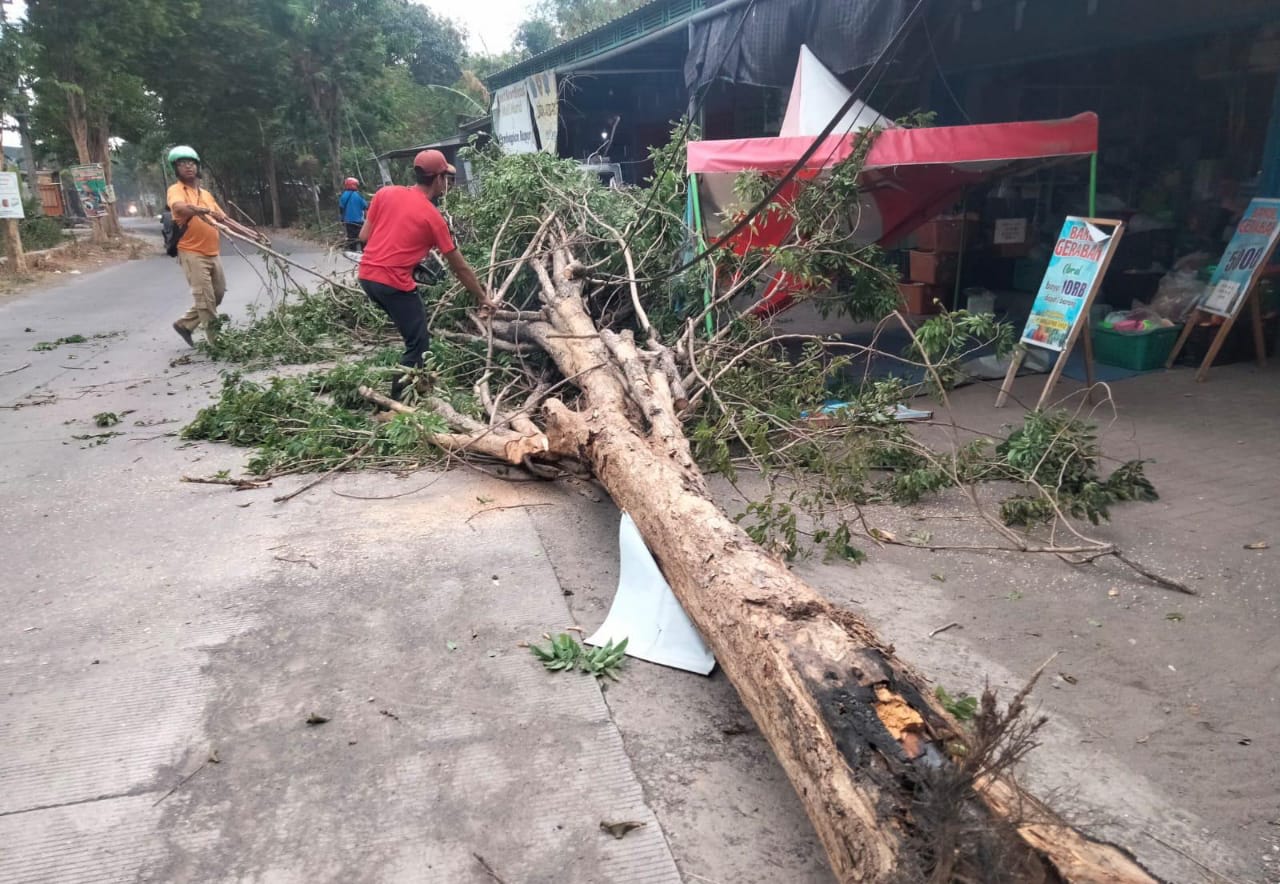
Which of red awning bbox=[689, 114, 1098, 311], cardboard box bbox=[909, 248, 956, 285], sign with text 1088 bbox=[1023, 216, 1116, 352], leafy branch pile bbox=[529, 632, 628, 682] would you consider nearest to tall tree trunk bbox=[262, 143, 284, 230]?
cardboard box bbox=[909, 248, 956, 285]

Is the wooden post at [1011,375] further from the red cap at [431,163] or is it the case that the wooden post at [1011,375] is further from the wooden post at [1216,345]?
the red cap at [431,163]

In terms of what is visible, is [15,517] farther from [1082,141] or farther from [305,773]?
[1082,141]

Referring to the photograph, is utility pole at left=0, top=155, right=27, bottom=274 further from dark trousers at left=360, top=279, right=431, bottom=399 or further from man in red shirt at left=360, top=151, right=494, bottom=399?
dark trousers at left=360, top=279, right=431, bottom=399

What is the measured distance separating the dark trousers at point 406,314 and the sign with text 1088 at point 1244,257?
5906 millimetres

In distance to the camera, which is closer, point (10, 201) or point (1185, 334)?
point (1185, 334)

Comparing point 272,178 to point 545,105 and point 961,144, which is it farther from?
point 961,144

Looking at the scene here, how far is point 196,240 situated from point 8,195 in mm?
8448

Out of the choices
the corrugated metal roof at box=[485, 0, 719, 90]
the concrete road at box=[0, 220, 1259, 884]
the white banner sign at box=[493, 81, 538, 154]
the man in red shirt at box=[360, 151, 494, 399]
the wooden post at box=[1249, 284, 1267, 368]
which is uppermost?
the corrugated metal roof at box=[485, 0, 719, 90]

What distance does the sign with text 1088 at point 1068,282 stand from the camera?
5633 millimetres

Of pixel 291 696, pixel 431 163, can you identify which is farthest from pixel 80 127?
pixel 291 696

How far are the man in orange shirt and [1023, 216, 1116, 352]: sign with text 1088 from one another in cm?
688

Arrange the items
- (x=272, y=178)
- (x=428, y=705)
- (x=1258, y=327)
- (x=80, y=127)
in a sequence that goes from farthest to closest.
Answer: (x=272, y=178) < (x=80, y=127) < (x=1258, y=327) < (x=428, y=705)

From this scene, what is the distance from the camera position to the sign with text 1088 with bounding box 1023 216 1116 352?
5.63 meters

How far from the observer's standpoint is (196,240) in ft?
26.8
